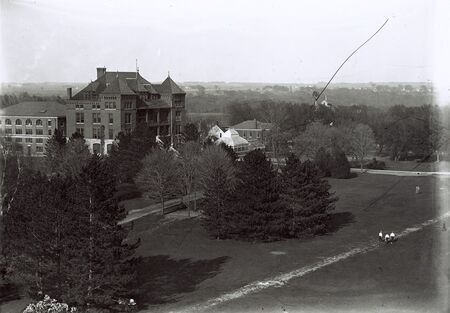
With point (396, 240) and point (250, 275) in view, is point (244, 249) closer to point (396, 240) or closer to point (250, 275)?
point (250, 275)

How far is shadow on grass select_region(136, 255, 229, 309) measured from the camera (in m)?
29.4

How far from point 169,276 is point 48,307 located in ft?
27.2

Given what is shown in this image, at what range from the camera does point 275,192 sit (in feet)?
133

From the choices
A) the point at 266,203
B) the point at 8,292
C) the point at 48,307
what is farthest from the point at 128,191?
the point at 48,307

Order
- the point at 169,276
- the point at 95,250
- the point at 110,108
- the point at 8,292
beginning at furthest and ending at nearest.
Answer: the point at 110,108 < the point at 169,276 < the point at 8,292 < the point at 95,250

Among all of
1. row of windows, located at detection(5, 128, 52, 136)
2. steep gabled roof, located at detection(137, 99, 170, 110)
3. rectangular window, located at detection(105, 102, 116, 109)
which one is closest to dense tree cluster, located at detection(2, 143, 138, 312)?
rectangular window, located at detection(105, 102, 116, 109)

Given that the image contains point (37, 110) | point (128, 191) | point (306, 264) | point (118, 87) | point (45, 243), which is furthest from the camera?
point (37, 110)

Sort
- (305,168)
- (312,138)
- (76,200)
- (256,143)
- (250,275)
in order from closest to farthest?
(76,200)
(250,275)
(305,168)
(312,138)
(256,143)

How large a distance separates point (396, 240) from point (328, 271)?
8.73 metres

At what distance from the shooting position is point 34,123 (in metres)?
81.1

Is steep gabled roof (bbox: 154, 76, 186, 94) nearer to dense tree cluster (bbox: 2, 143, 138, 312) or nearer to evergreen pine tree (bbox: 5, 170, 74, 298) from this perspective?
evergreen pine tree (bbox: 5, 170, 74, 298)

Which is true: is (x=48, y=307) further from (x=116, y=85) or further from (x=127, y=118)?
(x=116, y=85)

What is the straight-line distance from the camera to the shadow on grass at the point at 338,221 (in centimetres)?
4350

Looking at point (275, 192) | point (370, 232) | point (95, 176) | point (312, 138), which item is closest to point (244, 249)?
point (275, 192)
